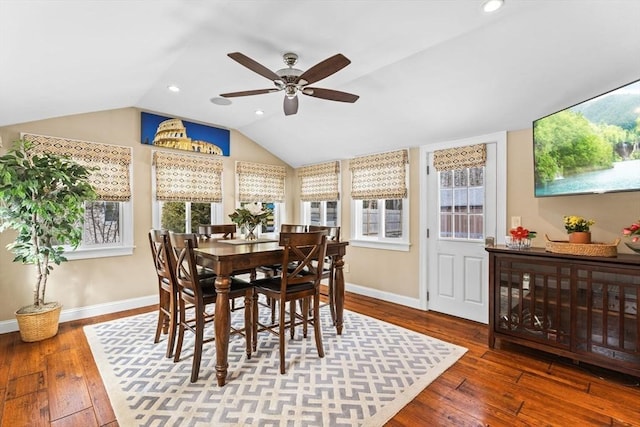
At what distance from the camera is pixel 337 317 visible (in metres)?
3.09

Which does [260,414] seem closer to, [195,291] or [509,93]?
[195,291]

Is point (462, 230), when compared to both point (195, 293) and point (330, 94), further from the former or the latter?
point (195, 293)

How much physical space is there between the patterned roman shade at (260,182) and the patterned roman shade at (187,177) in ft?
1.22

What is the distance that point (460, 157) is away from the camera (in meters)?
3.54

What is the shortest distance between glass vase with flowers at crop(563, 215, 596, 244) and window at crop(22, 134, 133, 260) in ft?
15.5

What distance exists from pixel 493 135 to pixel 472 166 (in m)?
0.38

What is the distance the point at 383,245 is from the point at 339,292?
147cm

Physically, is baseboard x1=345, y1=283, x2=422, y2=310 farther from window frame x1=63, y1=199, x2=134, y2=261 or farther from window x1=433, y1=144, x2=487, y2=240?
window frame x1=63, y1=199, x2=134, y2=261

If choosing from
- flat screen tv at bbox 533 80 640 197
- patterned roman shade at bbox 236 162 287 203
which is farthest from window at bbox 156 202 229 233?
flat screen tv at bbox 533 80 640 197

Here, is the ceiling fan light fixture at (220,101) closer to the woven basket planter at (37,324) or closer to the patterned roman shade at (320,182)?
the patterned roman shade at (320,182)

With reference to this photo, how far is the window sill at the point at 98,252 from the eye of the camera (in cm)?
347

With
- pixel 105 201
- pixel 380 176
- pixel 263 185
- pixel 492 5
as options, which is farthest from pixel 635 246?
pixel 105 201

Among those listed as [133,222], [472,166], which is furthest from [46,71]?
[472,166]

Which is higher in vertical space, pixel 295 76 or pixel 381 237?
pixel 295 76
